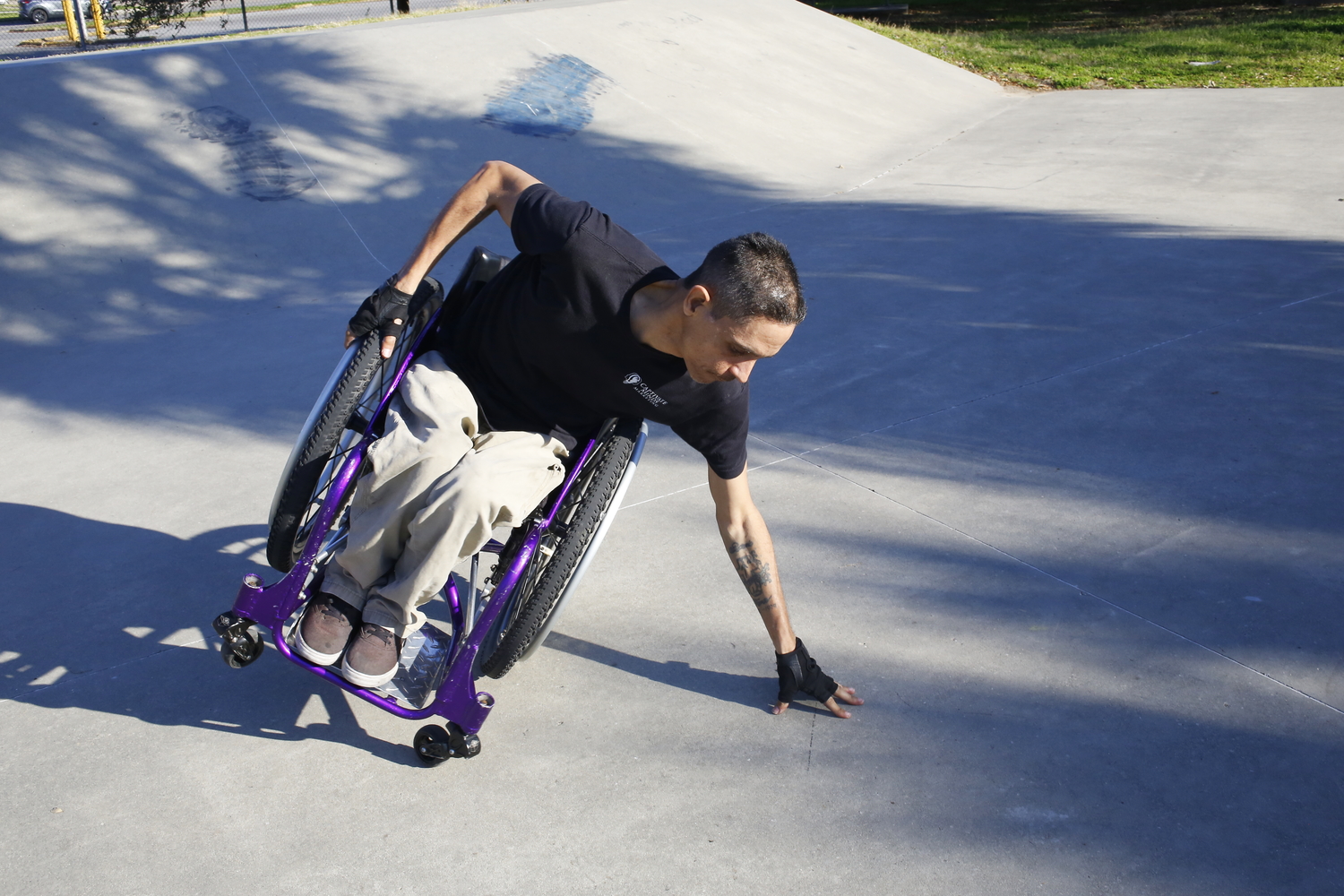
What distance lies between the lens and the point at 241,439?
3795 millimetres

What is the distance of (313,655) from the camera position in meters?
2.16

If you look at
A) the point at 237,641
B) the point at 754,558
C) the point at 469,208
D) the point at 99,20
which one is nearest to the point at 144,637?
the point at 237,641

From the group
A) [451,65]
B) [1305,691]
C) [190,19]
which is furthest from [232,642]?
[190,19]

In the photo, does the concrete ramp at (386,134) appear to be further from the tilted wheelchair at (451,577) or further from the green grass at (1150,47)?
the tilted wheelchair at (451,577)

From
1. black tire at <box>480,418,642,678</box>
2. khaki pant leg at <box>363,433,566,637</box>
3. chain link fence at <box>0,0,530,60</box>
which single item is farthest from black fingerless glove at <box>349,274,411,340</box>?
chain link fence at <box>0,0,530,60</box>

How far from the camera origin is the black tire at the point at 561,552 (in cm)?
222

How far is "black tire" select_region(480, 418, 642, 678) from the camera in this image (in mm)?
2219

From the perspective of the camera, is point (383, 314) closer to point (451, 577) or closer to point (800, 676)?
point (451, 577)

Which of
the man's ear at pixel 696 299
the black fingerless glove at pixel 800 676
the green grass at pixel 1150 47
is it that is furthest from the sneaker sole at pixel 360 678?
the green grass at pixel 1150 47

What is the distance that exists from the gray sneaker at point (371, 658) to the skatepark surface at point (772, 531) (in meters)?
0.22

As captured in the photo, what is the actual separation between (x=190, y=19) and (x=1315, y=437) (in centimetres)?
1910

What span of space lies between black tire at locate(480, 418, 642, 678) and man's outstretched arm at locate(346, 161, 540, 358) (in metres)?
0.62

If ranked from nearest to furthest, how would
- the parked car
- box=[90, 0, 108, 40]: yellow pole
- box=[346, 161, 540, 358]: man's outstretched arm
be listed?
box=[346, 161, 540, 358]: man's outstretched arm < box=[90, 0, 108, 40]: yellow pole < the parked car

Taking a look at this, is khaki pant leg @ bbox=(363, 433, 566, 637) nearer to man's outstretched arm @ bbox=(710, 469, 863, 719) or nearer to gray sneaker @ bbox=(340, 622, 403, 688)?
gray sneaker @ bbox=(340, 622, 403, 688)
